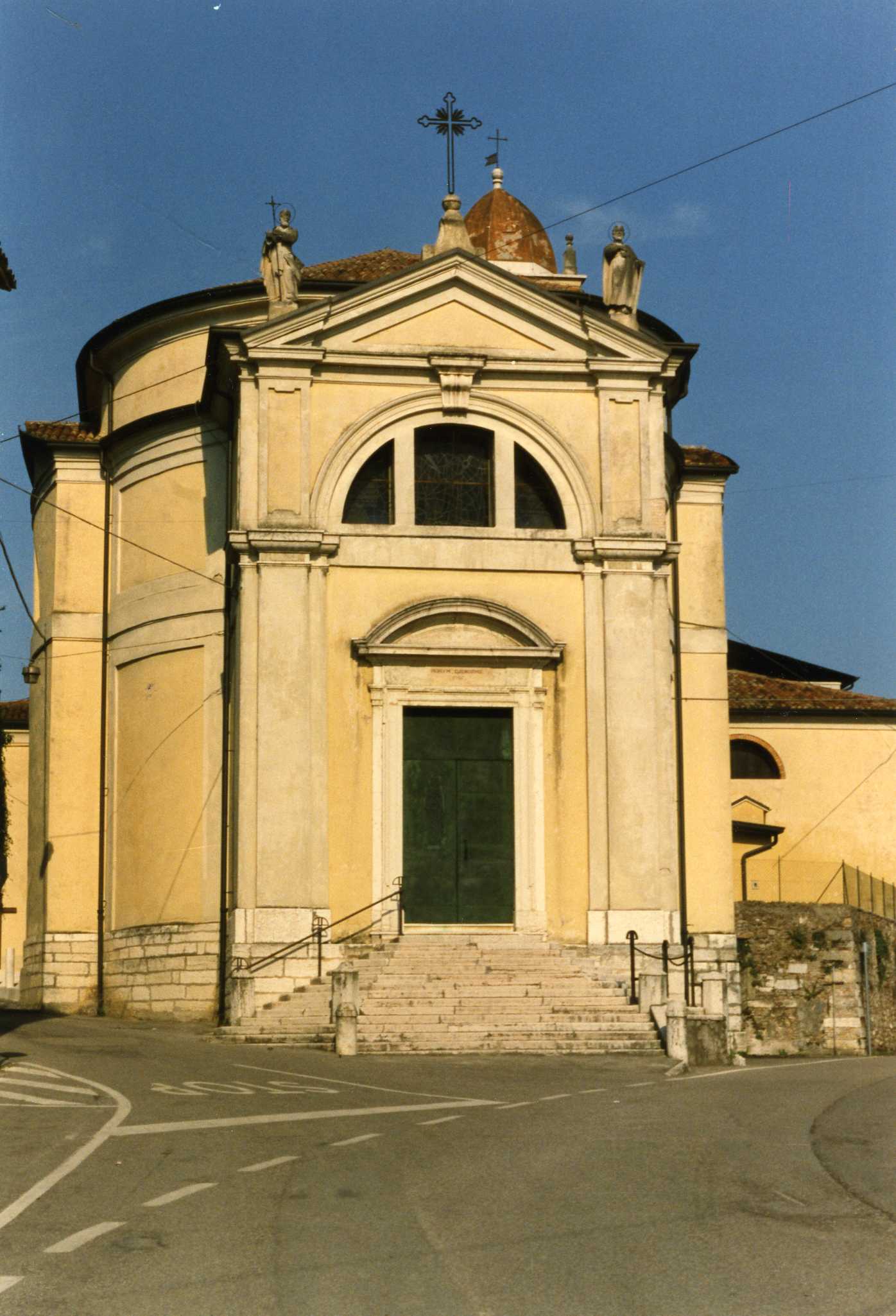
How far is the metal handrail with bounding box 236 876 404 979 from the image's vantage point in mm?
29000

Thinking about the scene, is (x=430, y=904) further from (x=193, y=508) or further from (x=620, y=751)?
(x=193, y=508)

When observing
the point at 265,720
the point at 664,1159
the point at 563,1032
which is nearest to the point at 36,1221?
the point at 664,1159

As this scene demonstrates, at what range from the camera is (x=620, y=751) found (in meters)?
30.8

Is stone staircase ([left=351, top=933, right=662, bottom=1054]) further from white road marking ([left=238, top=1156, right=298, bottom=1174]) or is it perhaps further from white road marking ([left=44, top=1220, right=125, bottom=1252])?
white road marking ([left=44, top=1220, right=125, bottom=1252])

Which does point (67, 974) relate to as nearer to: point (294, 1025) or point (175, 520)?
point (175, 520)

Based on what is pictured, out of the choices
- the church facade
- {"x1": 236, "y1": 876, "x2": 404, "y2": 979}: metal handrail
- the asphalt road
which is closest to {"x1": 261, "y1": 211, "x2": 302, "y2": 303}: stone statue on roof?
the church facade

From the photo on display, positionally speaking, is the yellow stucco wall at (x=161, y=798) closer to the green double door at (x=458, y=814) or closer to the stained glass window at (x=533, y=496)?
the green double door at (x=458, y=814)

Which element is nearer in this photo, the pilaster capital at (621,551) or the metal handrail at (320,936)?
the metal handrail at (320,936)

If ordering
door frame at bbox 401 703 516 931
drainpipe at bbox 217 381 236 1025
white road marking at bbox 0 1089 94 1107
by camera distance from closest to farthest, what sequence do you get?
1. white road marking at bbox 0 1089 94 1107
2. door frame at bbox 401 703 516 931
3. drainpipe at bbox 217 381 236 1025

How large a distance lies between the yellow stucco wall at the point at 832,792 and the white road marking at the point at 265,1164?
32262mm

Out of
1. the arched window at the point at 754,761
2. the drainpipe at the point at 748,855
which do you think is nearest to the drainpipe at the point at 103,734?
the drainpipe at the point at 748,855

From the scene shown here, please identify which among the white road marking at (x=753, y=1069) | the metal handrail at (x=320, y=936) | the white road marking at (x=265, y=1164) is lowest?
the white road marking at (x=753, y=1069)

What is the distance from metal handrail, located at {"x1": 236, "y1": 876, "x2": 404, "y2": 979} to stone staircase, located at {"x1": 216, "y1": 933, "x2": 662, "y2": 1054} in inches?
14.8

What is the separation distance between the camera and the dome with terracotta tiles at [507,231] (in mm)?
45250
